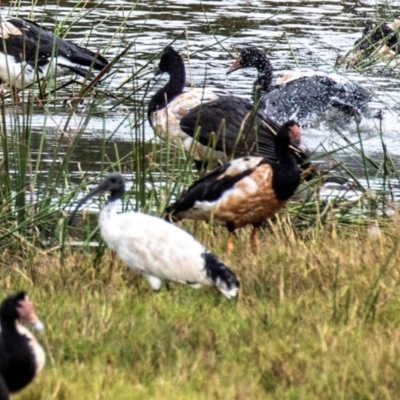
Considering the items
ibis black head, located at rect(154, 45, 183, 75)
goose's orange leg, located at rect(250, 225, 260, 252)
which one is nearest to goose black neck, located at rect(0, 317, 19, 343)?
goose's orange leg, located at rect(250, 225, 260, 252)

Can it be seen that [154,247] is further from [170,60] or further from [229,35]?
[229,35]

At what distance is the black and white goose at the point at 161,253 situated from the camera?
5.38m

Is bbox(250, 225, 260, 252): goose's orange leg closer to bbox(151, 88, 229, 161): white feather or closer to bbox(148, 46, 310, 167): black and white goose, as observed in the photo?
bbox(148, 46, 310, 167): black and white goose

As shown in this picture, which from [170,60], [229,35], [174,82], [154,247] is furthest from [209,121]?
[229,35]

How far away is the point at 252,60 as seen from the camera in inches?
490

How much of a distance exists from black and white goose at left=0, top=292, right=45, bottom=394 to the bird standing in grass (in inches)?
90.7

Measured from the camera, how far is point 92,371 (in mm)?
4496

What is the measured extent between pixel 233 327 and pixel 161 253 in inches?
28.1

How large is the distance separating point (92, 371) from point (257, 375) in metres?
0.58

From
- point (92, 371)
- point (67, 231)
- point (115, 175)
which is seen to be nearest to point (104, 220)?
point (115, 175)

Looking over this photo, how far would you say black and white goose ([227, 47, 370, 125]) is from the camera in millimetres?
11484

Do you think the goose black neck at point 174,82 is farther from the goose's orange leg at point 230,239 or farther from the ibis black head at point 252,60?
the goose's orange leg at point 230,239

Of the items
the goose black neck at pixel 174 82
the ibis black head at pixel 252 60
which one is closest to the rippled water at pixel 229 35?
the ibis black head at pixel 252 60

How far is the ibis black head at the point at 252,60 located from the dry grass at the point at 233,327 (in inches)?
242
